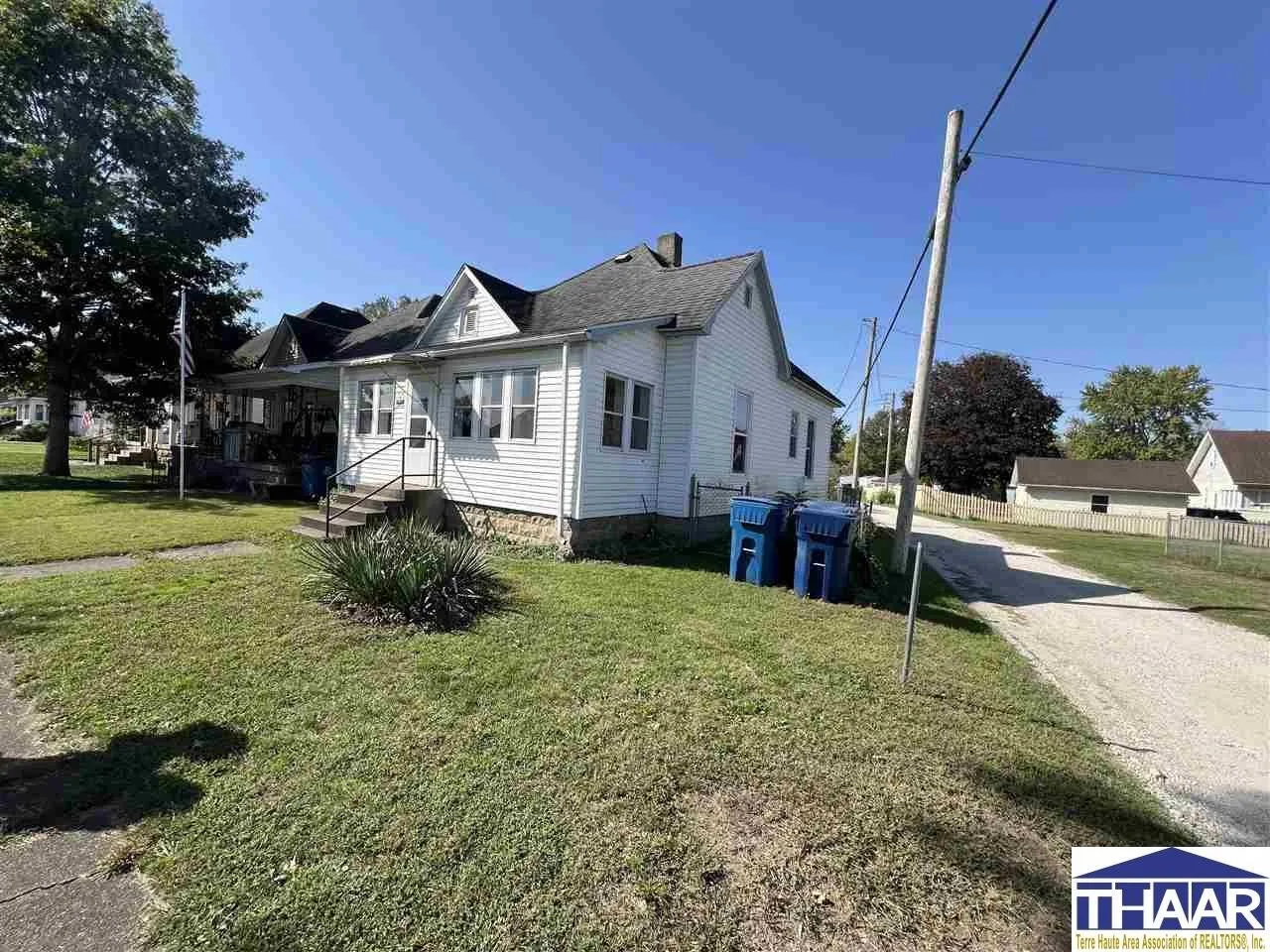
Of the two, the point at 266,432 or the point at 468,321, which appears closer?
the point at 468,321

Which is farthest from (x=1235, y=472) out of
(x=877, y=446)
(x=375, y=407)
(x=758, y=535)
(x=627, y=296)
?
(x=375, y=407)

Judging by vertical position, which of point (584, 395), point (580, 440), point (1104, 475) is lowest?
point (580, 440)

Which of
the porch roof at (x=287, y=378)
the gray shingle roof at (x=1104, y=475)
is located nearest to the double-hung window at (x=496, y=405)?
the porch roof at (x=287, y=378)

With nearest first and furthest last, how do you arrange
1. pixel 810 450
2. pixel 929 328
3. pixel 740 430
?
pixel 929 328 < pixel 740 430 < pixel 810 450

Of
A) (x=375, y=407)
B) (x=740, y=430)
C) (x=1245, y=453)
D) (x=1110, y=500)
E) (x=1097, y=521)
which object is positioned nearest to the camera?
(x=375, y=407)

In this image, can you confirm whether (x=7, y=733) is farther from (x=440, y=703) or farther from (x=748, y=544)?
(x=748, y=544)

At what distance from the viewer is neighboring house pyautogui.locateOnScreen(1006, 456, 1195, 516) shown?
35.3 metres

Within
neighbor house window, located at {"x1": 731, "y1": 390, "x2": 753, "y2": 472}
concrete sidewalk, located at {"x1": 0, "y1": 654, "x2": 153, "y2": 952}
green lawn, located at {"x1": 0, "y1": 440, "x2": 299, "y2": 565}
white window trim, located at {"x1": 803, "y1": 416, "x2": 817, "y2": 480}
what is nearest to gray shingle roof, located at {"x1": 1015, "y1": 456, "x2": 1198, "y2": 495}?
white window trim, located at {"x1": 803, "y1": 416, "x2": 817, "y2": 480}

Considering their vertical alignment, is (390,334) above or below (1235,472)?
above

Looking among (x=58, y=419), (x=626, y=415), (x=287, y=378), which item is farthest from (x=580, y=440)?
(x=58, y=419)

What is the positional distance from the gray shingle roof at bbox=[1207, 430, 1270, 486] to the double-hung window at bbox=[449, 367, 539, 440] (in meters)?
47.1

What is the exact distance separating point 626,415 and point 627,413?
1.8 inches

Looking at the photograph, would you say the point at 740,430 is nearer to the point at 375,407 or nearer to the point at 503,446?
the point at 503,446

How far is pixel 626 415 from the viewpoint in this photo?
9.89 metres
